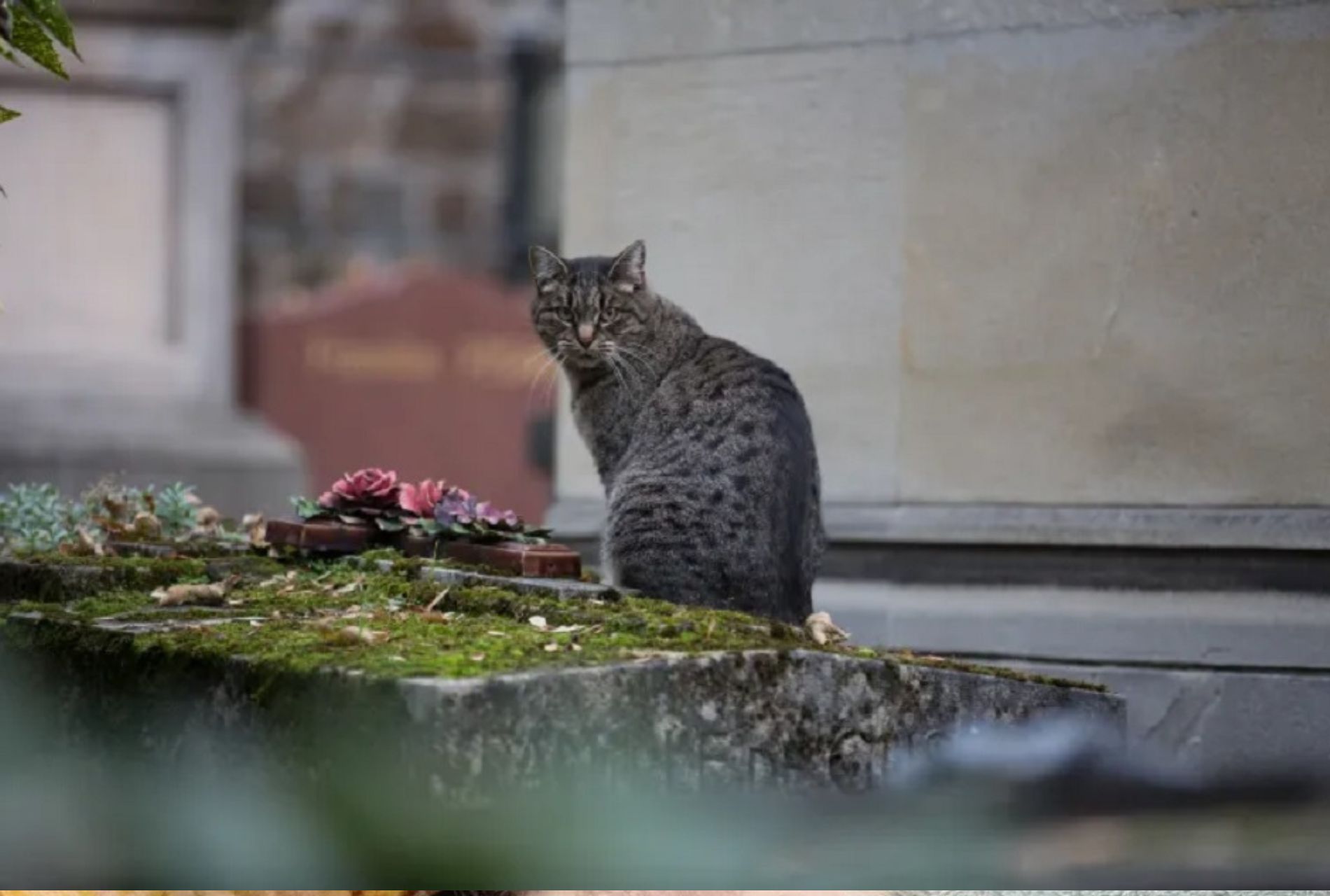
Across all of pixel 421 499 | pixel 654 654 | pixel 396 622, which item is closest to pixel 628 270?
pixel 421 499

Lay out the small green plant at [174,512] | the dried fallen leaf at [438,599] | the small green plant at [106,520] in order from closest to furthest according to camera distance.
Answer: the dried fallen leaf at [438,599], the small green plant at [106,520], the small green plant at [174,512]

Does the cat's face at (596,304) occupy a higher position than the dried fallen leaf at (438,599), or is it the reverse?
the cat's face at (596,304)

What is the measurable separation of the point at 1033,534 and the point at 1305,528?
0.71m

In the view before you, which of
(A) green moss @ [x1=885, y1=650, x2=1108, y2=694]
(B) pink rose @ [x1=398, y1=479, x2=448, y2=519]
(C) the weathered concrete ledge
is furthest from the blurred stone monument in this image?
(A) green moss @ [x1=885, y1=650, x2=1108, y2=694]

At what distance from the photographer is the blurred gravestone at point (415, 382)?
12297 millimetres

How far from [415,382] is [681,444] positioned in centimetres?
794

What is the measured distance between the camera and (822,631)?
13.2ft

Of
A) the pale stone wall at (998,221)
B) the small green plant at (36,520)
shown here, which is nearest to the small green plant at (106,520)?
the small green plant at (36,520)

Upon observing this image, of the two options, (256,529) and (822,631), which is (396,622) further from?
(256,529)

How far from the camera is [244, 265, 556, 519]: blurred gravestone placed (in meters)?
12.3

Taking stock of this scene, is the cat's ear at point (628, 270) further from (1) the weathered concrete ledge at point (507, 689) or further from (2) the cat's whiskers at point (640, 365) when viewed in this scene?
(1) the weathered concrete ledge at point (507, 689)

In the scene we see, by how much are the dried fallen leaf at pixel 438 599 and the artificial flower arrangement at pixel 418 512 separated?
0.62 metres

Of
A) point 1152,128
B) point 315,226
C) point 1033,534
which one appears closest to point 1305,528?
point 1033,534

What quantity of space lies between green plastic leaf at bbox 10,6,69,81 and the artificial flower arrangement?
1472 millimetres
